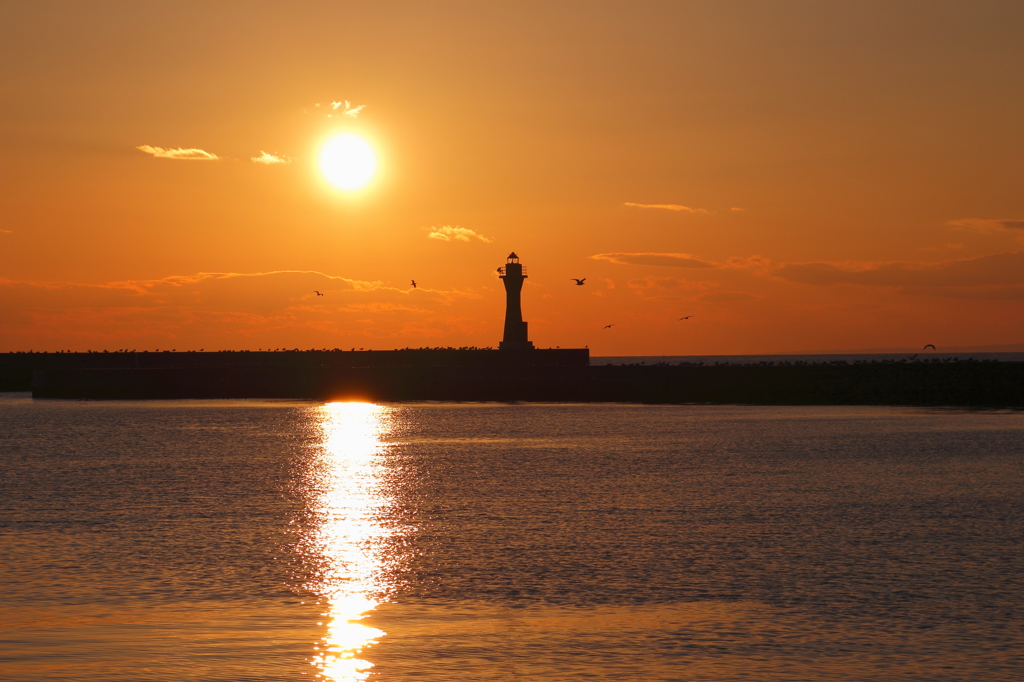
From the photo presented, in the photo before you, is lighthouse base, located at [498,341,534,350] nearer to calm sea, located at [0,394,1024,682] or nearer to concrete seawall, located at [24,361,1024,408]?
concrete seawall, located at [24,361,1024,408]

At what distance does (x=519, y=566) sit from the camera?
49.3 ft

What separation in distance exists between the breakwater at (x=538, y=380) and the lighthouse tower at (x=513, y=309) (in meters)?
0.85

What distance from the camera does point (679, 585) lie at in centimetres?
1362

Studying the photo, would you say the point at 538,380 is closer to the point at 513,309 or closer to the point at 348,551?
the point at 513,309

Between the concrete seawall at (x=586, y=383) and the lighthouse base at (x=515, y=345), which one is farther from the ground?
the lighthouse base at (x=515, y=345)

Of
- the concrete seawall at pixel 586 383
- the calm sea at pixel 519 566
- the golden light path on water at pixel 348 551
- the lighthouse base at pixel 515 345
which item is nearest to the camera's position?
the calm sea at pixel 519 566

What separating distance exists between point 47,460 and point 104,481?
289 inches

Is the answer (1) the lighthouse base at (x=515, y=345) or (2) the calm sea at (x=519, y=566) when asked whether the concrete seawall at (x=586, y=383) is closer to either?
(1) the lighthouse base at (x=515, y=345)

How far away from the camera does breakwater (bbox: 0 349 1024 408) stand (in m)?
65.7

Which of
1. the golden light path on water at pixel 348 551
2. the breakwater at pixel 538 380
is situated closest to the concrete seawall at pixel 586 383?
the breakwater at pixel 538 380

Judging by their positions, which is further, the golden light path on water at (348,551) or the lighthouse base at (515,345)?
the lighthouse base at (515,345)

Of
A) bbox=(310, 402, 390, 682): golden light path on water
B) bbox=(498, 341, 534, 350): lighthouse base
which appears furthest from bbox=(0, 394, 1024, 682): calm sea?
bbox=(498, 341, 534, 350): lighthouse base

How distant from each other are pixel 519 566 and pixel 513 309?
69374 millimetres

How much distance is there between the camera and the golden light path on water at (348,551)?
33.9 ft
